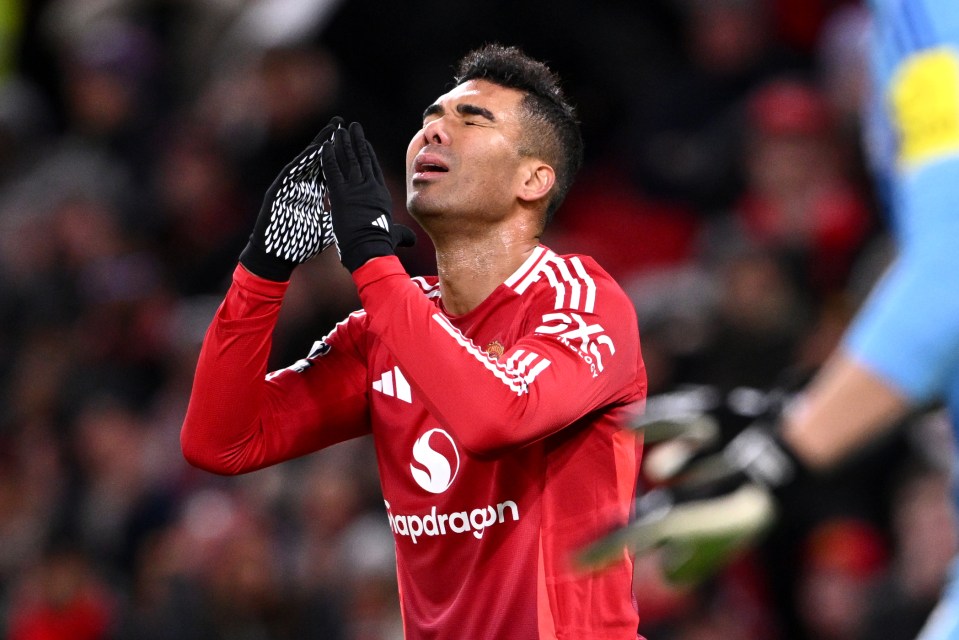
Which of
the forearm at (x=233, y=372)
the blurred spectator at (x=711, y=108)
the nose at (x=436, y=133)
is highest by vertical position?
the nose at (x=436, y=133)

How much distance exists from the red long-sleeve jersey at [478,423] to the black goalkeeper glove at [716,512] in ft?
3.12

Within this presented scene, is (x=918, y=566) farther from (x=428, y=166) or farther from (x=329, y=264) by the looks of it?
(x=329, y=264)

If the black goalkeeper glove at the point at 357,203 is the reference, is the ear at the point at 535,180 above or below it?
below

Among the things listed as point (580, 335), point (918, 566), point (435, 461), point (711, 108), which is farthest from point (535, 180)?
point (711, 108)

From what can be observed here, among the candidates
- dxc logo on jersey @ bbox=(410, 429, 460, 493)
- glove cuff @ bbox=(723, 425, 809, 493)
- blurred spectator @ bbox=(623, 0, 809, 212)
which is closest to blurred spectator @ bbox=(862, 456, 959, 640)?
blurred spectator @ bbox=(623, 0, 809, 212)

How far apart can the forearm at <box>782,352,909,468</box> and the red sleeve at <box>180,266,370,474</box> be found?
184 cm

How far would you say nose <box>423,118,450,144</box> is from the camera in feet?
11.5

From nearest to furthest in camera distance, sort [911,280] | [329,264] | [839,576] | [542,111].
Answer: [911,280] < [542,111] < [839,576] < [329,264]

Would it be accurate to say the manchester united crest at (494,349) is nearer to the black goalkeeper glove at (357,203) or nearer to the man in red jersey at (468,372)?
the man in red jersey at (468,372)

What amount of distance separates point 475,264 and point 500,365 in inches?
21.5

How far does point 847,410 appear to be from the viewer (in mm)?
1804

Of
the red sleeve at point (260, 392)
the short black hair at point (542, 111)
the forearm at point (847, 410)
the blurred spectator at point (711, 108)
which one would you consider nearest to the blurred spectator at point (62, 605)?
the blurred spectator at point (711, 108)

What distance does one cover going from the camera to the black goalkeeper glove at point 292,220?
132 inches

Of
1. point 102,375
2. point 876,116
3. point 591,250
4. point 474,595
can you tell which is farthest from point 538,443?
point 102,375
